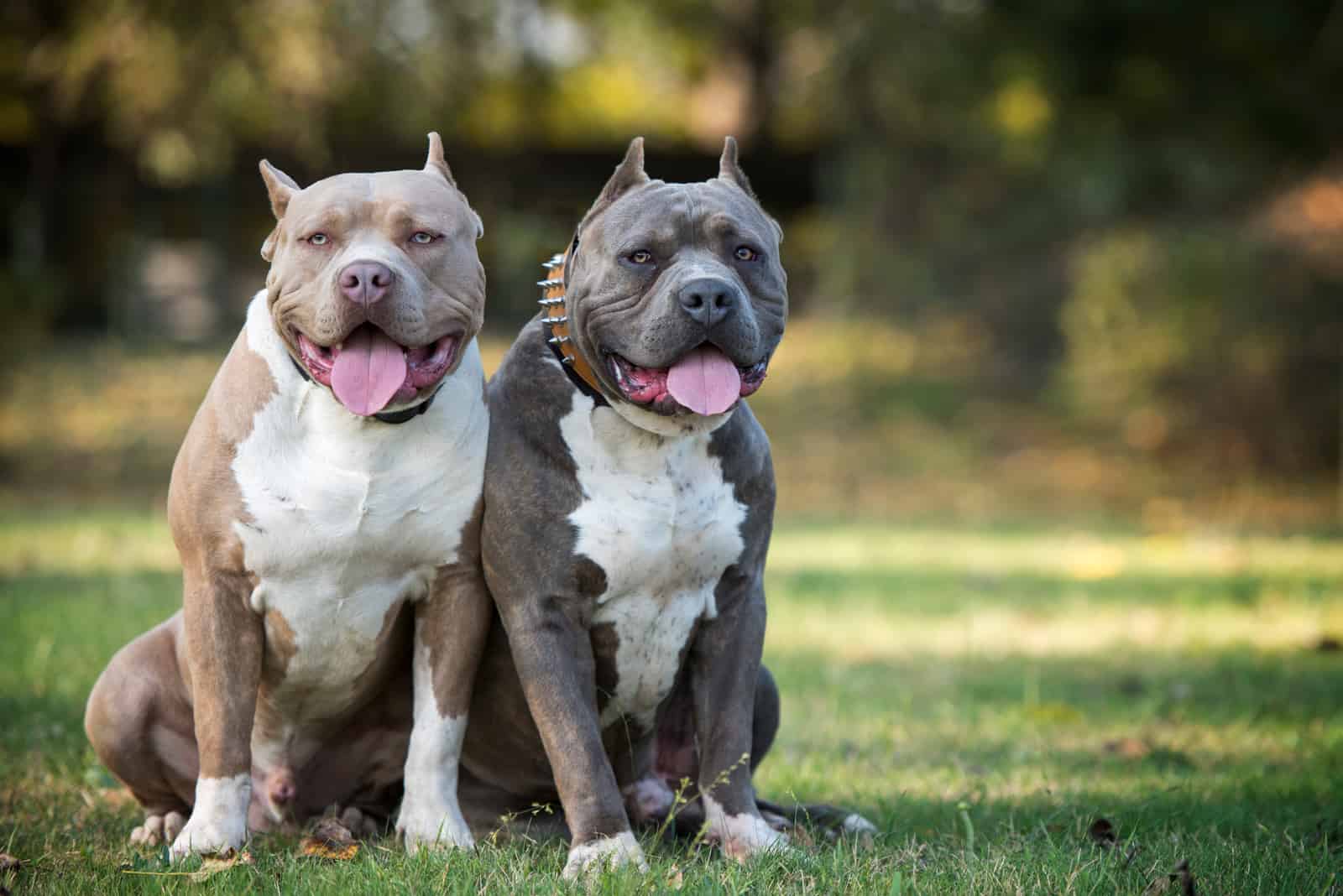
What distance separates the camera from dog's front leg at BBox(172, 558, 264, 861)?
3.62m

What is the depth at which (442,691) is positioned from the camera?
3801 millimetres

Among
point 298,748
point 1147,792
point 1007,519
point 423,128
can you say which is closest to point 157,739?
point 298,748

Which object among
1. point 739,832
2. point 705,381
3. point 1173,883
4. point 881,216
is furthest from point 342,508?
point 881,216

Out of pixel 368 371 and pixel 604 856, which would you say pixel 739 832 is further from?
pixel 368 371

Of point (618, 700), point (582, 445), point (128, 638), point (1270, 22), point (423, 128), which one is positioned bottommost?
point (128, 638)

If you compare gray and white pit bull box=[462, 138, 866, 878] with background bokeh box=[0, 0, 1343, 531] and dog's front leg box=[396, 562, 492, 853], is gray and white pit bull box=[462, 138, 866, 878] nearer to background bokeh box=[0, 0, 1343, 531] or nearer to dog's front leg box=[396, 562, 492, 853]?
dog's front leg box=[396, 562, 492, 853]

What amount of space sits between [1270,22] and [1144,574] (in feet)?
24.3

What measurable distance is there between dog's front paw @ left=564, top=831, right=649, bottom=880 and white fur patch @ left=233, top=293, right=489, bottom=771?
808 mm

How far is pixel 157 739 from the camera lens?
13.2 feet

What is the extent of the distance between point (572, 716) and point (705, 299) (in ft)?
3.56

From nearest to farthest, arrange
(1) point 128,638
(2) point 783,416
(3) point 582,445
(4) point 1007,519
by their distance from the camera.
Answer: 1. (3) point 582,445
2. (1) point 128,638
3. (4) point 1007,519
4. (2) point 783,416

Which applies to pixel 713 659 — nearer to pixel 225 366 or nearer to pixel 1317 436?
pixel 225 366

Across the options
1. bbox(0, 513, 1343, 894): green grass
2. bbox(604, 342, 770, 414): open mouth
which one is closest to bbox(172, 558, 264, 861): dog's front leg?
bbox(0, 513, 1343, 894): green grass

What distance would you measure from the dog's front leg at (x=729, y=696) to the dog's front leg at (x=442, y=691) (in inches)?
23.9
